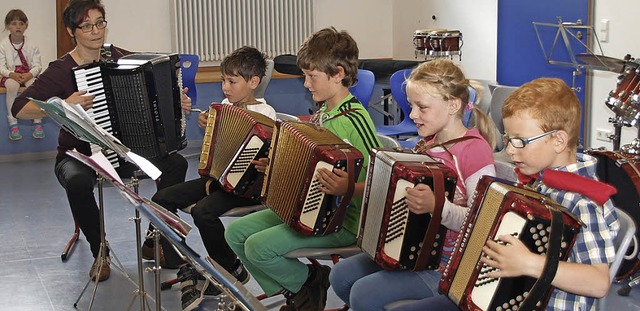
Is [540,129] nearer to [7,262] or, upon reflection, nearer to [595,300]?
[595,300]

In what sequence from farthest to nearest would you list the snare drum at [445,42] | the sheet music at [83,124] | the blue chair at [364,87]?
the snare drum at [445,42] < the blue chair at [364,87] < the sheet music at [83,124]

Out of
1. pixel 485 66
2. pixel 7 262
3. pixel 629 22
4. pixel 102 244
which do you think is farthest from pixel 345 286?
pixel 485 66

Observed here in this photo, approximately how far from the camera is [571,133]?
231cm

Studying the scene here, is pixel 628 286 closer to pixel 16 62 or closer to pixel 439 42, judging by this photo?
pixel 439 42

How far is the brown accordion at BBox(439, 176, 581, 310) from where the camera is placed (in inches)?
79.0

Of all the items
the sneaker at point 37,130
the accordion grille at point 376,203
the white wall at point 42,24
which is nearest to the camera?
the accordion grille at point 376,203

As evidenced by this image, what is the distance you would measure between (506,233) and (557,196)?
0.78ft

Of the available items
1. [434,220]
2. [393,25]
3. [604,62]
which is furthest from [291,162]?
[393,25]

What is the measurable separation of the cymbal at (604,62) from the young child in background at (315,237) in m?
1.90

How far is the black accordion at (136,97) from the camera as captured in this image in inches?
157

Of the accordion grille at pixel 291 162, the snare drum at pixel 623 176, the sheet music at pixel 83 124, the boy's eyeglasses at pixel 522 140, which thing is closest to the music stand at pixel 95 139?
the sheet music at pixel 83 124

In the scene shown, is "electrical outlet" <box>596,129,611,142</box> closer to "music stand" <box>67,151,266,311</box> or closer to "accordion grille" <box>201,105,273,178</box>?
"accordion grille" <box>201,105,273,178</box>

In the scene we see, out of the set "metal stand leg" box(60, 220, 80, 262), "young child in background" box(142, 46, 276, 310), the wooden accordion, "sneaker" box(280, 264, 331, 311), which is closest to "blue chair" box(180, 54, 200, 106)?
"metal stand leg" box(60, 220, 80, 262)

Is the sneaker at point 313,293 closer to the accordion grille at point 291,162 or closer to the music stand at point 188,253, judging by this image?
the accordion grille at point 291,162
